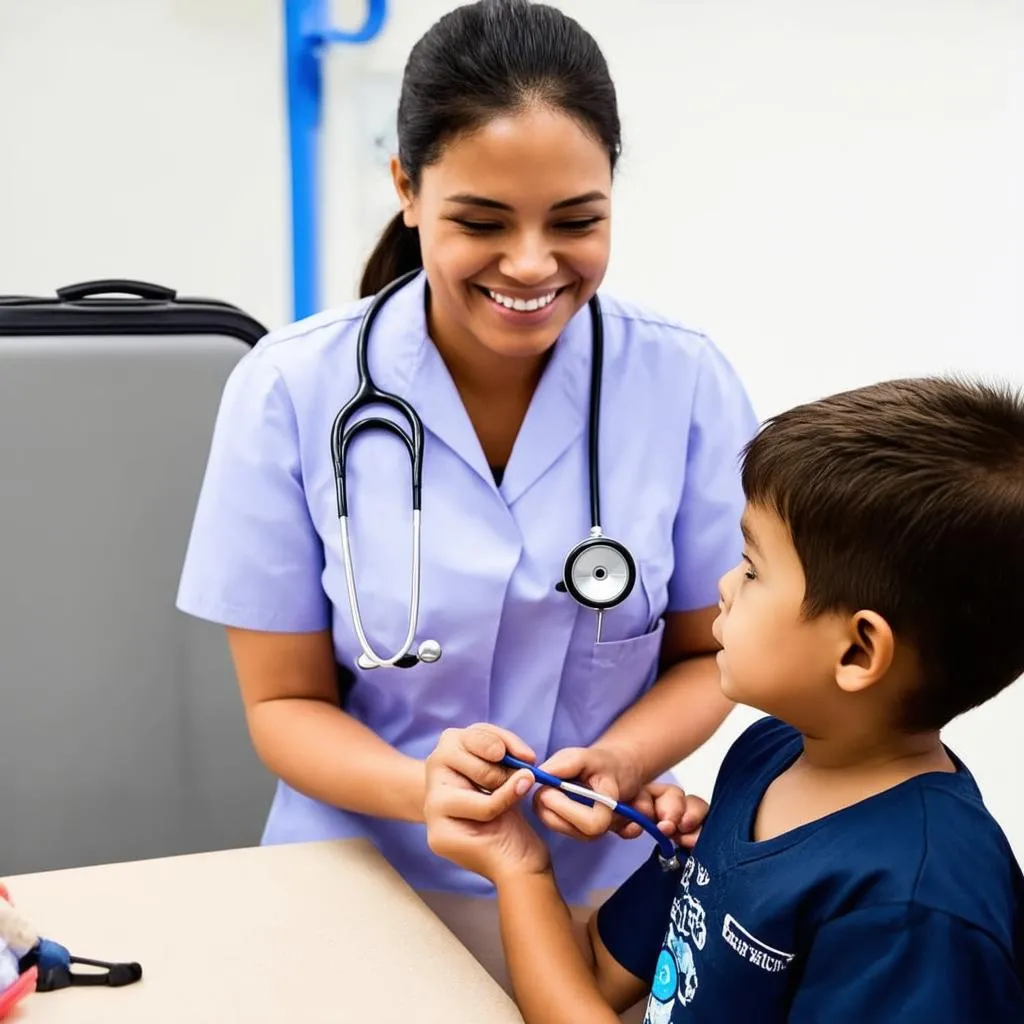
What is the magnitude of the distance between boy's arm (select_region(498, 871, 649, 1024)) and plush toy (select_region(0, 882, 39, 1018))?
0.30 m

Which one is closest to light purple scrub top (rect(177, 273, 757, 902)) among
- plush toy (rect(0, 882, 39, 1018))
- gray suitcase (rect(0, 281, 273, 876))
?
gray suitcase (rect(0, 281, 273, 876))

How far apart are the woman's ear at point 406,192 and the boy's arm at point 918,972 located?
2.10 ft

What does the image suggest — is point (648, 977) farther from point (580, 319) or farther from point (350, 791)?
point (580, 319)

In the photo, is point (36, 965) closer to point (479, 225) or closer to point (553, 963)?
point (553, 963)

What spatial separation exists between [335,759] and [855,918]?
0.49 m

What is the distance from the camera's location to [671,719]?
1107 mm

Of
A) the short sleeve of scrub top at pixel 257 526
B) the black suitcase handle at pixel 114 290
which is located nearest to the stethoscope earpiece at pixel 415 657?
the short sleeve of scrub top at pixel 257 526

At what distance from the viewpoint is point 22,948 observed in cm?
82

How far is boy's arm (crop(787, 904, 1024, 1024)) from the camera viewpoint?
66 centimetres

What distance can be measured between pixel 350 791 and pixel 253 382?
344 millimetres

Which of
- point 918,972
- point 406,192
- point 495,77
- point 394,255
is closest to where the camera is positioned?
point 918,972

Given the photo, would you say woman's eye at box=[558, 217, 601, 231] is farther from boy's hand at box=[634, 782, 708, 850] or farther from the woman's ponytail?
boy's hand at box=[634, 782, 708, 850]

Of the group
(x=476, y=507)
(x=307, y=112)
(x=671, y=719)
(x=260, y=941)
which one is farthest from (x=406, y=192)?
(x=307, y=112)

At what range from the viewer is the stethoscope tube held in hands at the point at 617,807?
90 centimetres
